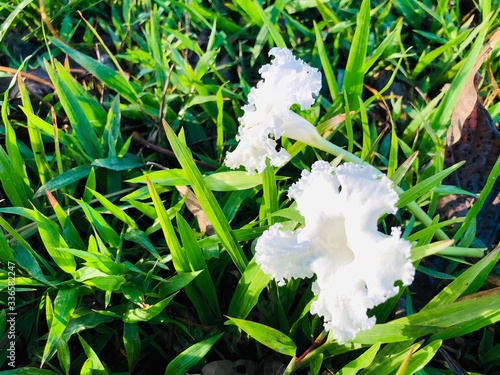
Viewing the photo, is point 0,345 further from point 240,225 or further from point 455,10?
point 455,10

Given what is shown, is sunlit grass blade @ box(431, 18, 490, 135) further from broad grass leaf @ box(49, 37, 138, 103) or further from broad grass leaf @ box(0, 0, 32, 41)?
broad grass leaf @ box(0, 0, 32, 41)

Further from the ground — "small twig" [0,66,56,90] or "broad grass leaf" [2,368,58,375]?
"small twig" [0,66,56,90]

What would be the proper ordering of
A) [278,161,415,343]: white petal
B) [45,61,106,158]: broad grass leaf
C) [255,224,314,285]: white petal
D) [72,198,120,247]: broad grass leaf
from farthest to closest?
[45,61,106,158]: broad grass leaf < [72,198,120,247]: broad grass leaf < [255,224,314,285]: white petal < [278,161,415,343]: white petal

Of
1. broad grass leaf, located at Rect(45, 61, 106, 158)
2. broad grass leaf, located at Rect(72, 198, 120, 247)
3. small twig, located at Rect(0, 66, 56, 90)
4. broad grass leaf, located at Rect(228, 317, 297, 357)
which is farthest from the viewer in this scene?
small twig, located at Rect(0, 66, 56, 90)

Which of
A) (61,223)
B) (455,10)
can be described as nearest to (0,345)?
(61,223)

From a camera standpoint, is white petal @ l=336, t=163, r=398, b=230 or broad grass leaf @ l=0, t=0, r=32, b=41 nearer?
white petal @ l=336, t=163, r=398, b=230

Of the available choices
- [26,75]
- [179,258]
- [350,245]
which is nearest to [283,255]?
[350,245]

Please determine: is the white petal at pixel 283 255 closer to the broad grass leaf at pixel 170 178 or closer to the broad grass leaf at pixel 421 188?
the broad grass leaf at pixel 421 188
